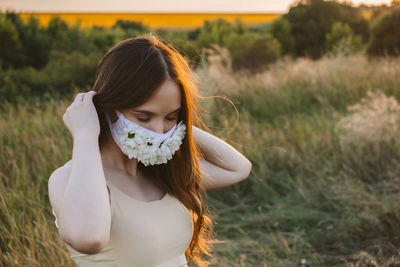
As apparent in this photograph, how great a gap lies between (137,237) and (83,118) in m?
0.47

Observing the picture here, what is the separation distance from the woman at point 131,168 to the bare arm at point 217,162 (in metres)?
0.17

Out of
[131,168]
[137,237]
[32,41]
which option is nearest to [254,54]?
[32,41]

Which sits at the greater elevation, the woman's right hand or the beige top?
the woman's right hand

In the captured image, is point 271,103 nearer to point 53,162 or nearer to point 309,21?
point 53,162

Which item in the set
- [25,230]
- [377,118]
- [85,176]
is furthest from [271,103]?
[85,176]

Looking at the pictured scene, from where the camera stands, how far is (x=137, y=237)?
152 centimetres

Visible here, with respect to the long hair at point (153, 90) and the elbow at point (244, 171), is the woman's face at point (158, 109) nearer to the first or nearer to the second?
the long hair at point (153, 90)

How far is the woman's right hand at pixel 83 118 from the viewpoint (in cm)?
150

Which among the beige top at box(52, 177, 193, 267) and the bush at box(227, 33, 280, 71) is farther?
the bush at box(227, 33, 280, 71)

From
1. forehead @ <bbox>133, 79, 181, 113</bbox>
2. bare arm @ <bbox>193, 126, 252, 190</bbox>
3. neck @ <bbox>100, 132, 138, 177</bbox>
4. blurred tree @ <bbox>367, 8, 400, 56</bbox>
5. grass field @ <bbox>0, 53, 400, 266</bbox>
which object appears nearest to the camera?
forehead @ <bbox>133, 79, 181, 113</bbox>

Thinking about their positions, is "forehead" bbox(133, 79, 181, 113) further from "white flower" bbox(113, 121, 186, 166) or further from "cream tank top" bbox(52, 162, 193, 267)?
"cream tank top" bbox(52, 162, 193, 267)

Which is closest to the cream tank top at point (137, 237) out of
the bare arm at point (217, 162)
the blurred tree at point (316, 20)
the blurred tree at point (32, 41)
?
the bare arm at point (217, 162)

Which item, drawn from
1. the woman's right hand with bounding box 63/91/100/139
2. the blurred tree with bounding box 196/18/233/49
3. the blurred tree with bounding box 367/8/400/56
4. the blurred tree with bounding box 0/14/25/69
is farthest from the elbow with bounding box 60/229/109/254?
the blurred tree with bounding box 196/18/233/49

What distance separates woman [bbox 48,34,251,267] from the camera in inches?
53.9
